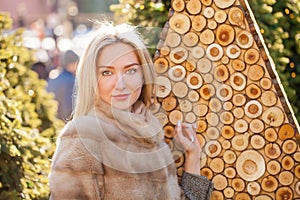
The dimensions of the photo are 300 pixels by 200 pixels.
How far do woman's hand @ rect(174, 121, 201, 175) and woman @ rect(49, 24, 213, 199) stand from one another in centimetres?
26

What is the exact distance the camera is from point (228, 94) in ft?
11.0

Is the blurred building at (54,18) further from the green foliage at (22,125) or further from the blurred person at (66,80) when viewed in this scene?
the green foliage at (22,125)

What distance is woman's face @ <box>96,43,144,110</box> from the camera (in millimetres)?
2809

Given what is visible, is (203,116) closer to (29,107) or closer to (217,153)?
(217,153)

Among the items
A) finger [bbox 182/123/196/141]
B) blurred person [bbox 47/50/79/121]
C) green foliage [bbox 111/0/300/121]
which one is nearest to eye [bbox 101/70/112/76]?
finger [bbox 182/123/196/141]

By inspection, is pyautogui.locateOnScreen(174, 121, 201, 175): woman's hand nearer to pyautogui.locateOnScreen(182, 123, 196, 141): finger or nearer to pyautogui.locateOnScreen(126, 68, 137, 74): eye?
pyautogui.locateOnScreen(182, 123, 196, 141): finger

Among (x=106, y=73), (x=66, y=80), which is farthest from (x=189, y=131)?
(x=66, y=80)

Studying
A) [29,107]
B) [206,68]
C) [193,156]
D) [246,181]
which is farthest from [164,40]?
[29,107]

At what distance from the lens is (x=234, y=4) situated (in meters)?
3.34

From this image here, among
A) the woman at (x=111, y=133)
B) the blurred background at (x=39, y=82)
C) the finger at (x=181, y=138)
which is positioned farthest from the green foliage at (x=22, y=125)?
the woman at (x=111, y=133)

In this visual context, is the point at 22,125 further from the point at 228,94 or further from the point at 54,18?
the point at 54,18

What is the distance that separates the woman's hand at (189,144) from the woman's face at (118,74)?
1.42ft

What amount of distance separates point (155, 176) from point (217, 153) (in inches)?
21.7

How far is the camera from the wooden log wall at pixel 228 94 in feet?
10.9
